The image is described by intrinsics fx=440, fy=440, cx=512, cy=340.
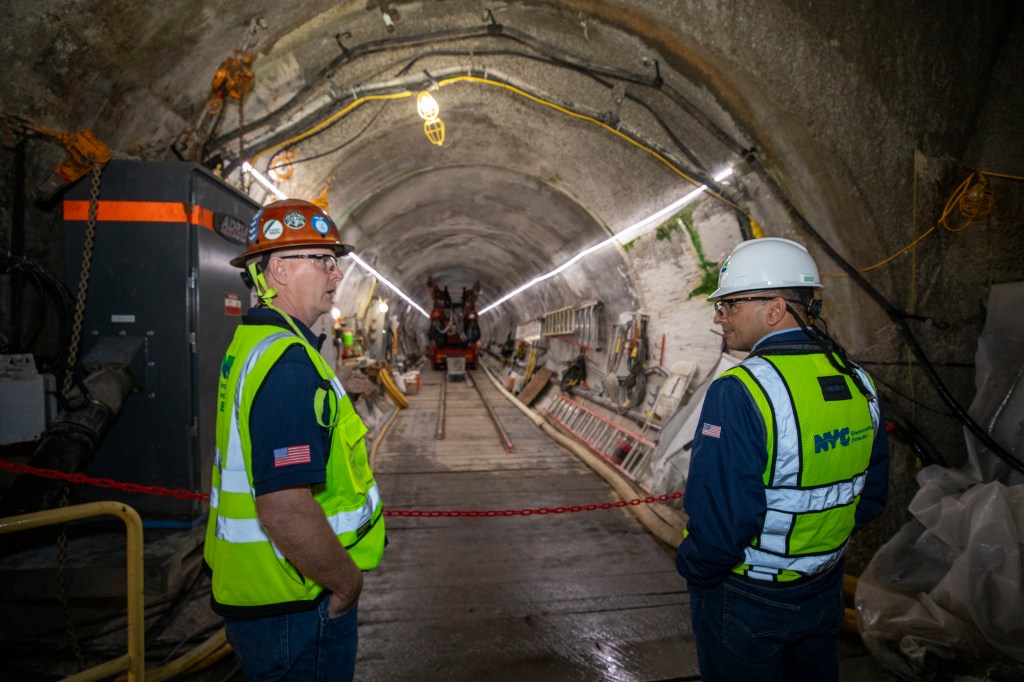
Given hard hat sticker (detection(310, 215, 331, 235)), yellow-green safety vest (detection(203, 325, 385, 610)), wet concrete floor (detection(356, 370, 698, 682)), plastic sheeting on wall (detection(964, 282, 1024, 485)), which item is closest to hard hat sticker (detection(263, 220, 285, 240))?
hard hat sticker (detection(310, 215, 331, 235))

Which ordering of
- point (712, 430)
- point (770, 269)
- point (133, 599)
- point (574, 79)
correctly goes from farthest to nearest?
point (574, 79) < point (133, 599) < point (770, 269) < point (712, 430)

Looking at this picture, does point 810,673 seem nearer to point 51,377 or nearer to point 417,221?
point 51,377

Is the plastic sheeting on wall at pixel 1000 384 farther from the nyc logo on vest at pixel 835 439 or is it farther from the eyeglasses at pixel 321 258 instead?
the eyeglasses at pixel 321 258

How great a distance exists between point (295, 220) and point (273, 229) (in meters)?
0.09

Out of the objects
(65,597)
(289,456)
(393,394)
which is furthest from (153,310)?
(393,394)

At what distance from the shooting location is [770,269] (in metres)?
1.90

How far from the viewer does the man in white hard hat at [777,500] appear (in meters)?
1.56

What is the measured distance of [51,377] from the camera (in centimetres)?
293

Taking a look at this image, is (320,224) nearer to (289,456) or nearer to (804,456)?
(289,456)

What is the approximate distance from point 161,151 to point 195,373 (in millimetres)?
1911

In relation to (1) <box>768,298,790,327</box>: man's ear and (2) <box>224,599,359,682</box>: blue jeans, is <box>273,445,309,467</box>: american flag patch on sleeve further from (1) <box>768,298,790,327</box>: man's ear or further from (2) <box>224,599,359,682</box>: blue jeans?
(1) <box>768,298,790,327</box>: man's ear

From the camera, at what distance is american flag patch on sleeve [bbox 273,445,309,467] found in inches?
49.7

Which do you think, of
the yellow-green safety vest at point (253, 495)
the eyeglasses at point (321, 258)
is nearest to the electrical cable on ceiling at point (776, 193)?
the eyeglasses at point (321, 258)

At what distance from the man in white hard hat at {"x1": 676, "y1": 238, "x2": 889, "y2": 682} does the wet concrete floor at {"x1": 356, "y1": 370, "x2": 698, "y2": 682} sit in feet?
4.61
